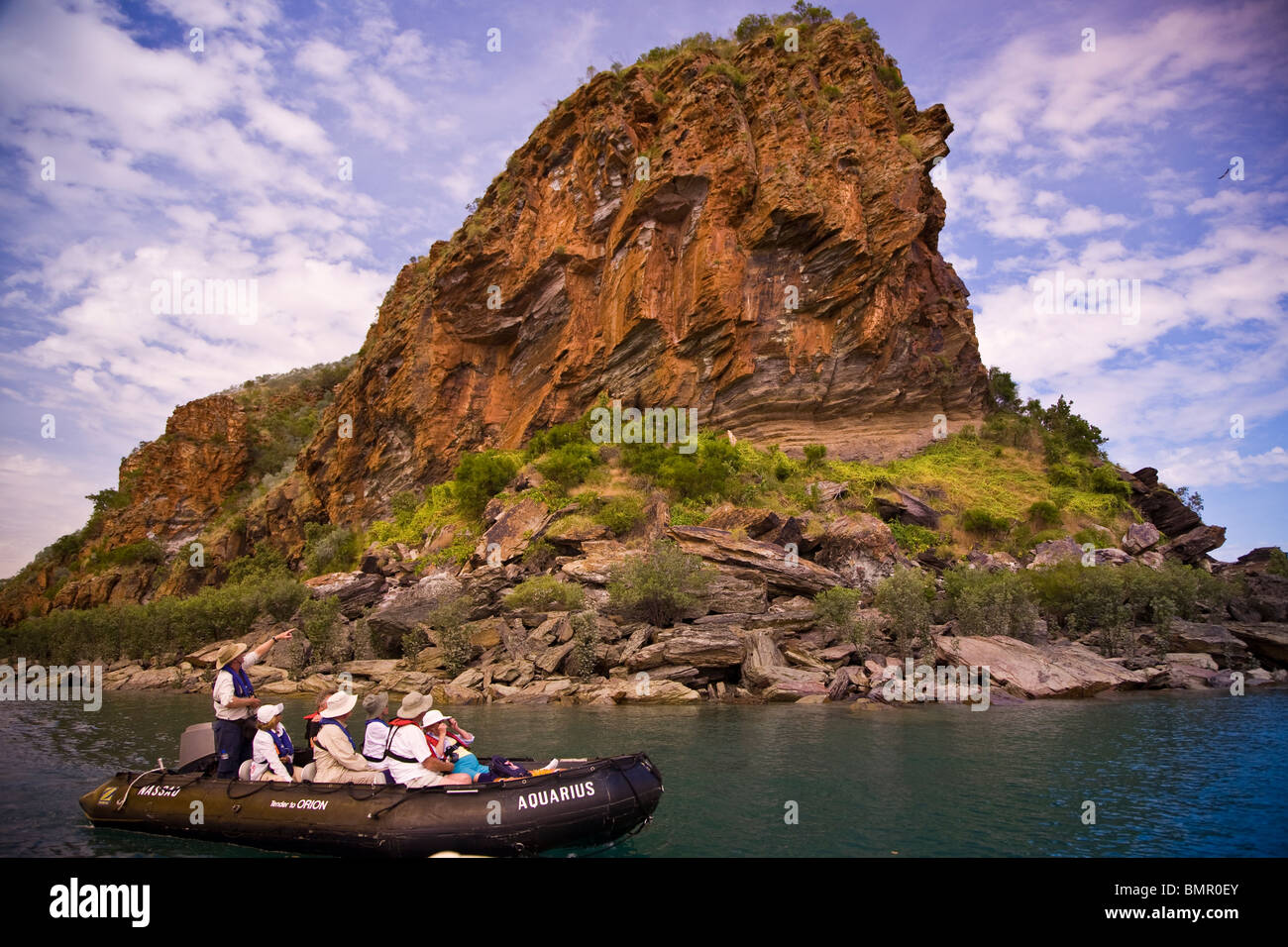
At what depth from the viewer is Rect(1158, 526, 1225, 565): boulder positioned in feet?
130

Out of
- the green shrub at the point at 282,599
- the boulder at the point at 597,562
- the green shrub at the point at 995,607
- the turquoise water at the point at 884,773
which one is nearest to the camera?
the turquoise water at the point at 884,773

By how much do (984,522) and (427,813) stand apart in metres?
37.1

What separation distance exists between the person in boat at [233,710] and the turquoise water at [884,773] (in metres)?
1.35

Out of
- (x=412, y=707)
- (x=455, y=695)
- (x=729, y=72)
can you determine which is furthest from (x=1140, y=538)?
(x=412, y=707)

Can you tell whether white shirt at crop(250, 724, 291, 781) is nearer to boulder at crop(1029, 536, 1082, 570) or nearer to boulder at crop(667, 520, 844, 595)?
boulder at crop(667, 520, 844, 595)

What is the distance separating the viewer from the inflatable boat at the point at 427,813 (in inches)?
398

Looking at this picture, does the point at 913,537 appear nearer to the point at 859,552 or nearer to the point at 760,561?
the point at 859,552

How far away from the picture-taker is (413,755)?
36.3 feet

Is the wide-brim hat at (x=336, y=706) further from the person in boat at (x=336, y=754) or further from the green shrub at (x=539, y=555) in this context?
the green shrub at (x=539, y=555)

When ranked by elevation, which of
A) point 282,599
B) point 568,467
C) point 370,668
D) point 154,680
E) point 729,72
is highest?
point 729,72

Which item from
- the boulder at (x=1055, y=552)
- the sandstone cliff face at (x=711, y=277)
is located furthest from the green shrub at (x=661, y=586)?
the boulder at (x=1055, y=552)
